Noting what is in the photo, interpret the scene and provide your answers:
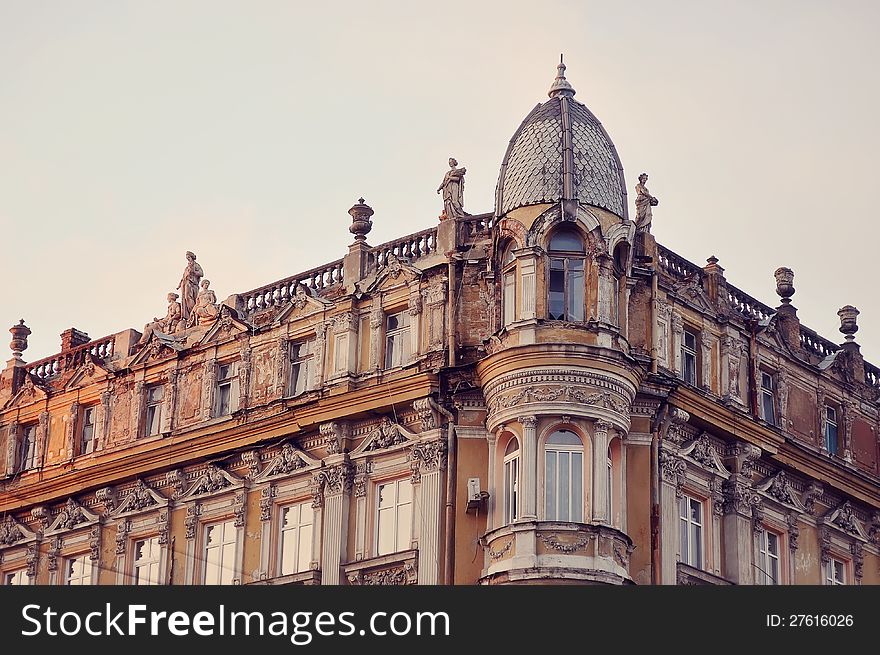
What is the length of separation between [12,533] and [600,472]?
20.6 meters

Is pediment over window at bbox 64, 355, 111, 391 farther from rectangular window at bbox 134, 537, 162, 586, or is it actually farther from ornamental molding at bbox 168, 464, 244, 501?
rectangular window at bbox 134, 537, 162, 586

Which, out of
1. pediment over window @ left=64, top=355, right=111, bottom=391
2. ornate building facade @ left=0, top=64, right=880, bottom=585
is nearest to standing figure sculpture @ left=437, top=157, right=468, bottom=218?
ornate building facade @ left=0, top=64, right=880, bottom=585

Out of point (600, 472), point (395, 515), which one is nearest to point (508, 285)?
point (600, 472)

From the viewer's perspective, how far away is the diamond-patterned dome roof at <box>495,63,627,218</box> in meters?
63.9

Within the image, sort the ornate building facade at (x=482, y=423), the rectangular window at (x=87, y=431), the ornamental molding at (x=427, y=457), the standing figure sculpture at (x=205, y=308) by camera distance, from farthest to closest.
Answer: the rectangular window at (x=87, y=431), the standing figure sculpture at (x=205, y=308), the ornamental molding at (x=427, y=457), the ornate building facade at (x=482, y=423)

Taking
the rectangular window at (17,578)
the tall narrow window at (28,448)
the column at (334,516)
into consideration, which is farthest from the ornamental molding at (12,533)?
the column at (334,516)

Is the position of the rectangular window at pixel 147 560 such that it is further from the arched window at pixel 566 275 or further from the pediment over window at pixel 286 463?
the arched window at pixel 566 275

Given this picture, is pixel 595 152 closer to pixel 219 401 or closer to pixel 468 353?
pixel 468 353

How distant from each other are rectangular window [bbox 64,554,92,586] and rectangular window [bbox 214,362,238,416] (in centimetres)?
580

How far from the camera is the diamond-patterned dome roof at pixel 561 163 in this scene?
6391 centimetres

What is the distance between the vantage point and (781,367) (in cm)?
6994

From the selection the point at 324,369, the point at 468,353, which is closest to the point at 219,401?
the point at 324,369

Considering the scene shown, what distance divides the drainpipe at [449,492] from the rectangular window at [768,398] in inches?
403

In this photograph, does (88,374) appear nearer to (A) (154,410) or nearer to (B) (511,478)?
(A) (154,410)
